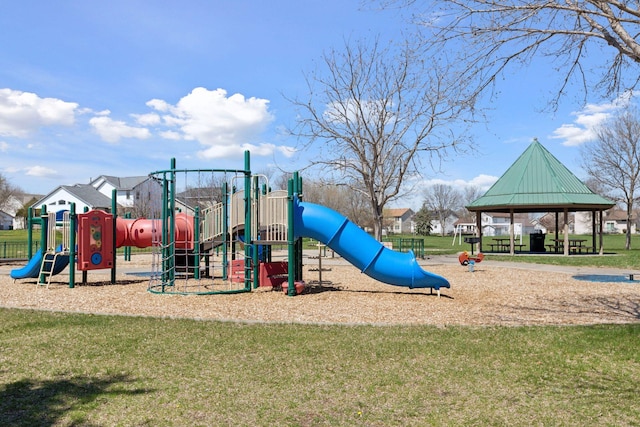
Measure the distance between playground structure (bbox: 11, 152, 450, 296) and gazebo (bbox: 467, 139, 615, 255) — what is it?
15.5 metres

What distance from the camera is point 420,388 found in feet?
17.8

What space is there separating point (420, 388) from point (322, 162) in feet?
52.3

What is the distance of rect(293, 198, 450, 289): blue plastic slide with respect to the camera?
39.8 ft

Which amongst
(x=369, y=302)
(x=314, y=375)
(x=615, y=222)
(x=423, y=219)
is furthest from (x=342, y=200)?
(x=615, y=222)

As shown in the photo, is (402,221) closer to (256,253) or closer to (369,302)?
(256,253)

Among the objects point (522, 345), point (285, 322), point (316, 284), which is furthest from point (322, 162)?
point (522, 345)

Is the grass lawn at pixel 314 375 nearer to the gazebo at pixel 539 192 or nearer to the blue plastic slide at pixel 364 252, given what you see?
the blue plastic slide at pixel 364 252

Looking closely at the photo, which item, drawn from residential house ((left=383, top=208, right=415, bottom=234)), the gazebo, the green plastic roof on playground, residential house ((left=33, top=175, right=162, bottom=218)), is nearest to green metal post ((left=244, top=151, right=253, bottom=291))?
the gazebo

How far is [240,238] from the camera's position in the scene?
549 inches

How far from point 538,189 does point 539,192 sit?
31 cm

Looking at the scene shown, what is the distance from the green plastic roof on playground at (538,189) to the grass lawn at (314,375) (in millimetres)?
20520

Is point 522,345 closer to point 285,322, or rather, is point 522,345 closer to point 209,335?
point 285,322

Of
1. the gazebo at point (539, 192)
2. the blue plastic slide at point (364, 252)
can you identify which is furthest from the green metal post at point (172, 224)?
the gazebo at point (539, 192)

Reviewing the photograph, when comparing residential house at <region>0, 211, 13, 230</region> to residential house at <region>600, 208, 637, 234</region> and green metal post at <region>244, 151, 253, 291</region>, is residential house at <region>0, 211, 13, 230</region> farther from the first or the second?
residential house at <region>600, 208, 637, 234</region>
